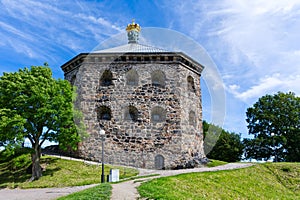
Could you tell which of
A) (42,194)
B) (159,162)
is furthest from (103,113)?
(42,194)

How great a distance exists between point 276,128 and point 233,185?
24381 mm

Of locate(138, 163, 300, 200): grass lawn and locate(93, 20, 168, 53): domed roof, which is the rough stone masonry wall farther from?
locate(138, 163, 300, 200): grass lawn

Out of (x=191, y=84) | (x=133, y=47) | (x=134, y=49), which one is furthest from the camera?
(x=133, y=47)

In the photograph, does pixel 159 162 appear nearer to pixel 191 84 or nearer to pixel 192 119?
pixel 192 119

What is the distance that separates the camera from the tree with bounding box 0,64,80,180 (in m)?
17.3

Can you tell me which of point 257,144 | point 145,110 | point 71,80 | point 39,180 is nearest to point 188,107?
point 145,110

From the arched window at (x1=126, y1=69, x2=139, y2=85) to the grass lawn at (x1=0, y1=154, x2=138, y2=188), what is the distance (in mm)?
7253

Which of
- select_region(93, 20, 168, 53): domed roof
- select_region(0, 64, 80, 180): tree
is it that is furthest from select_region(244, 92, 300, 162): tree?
select_region(0, 64, 80, 180): tree

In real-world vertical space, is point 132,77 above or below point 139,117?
above

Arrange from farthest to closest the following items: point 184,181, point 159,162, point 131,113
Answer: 1. point 131,113
2. point 159,162
3. point 184,181

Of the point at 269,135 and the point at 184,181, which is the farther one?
the point at 269,135

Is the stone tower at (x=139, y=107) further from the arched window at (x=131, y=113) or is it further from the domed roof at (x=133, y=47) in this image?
the domed roof at (x=133, y=47)

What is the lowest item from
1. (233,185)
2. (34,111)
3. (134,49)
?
(233,185)

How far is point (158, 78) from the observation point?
2344cm
